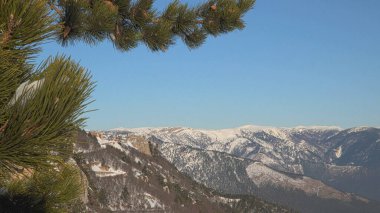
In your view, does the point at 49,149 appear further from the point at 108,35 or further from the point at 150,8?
the point at 150,8

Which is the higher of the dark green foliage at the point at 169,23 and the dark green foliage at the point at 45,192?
the dark green foliage at the point at 169,23

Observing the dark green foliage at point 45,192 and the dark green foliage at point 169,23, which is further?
the dark green foliage at point 169,23

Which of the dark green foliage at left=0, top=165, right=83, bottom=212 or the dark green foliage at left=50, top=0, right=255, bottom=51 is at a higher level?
the dark green foliage at left=50, top=0, right=255, bottom=51

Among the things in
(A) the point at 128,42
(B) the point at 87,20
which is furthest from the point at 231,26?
(B) the point at 87,20

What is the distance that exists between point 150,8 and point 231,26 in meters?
1.93

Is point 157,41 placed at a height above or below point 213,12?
below

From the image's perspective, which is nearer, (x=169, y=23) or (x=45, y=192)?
(x=45, y=192)

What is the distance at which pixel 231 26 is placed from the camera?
394 inches

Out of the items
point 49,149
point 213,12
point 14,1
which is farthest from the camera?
point 213,12

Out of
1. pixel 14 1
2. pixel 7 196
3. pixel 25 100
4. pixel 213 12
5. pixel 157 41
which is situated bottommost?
pixel 7 196

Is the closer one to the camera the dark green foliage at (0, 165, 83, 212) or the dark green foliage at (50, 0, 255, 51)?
the dark green foliage at (0, 165, 83, 212)

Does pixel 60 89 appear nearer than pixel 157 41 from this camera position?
Yes

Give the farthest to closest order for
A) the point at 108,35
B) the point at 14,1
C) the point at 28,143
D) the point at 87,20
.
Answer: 1. the point at 108,35
2. the point at 87,20
3. the point at 28,143
4. the point at 14,1

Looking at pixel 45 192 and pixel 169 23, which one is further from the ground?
pixel 169 23
